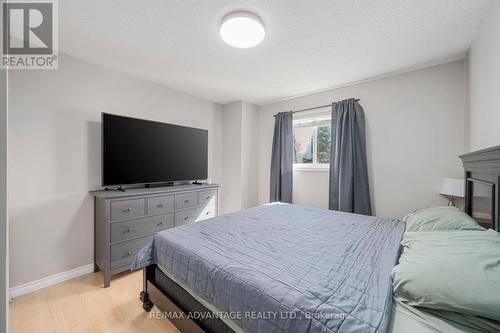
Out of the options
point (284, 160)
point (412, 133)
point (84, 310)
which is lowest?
point (84, 310)

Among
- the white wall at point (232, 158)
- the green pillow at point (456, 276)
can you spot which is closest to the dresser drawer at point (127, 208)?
the white wall at point (232, 158)

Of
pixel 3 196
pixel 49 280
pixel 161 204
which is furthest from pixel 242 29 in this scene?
pixel 49 280

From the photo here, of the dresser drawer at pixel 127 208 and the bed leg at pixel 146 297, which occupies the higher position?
the dresser drawer at pixel 127 208

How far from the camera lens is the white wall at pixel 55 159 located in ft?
6.48

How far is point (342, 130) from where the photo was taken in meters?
3.00

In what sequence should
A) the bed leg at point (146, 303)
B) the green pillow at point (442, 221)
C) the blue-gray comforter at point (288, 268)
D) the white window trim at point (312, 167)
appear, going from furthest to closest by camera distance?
1. the white window trim at point (312, 167)
2. the bed leg at point (146, 303)
3. the green pillow at point (442, 221)
4. the blue-gray comforter at point (288, 268)

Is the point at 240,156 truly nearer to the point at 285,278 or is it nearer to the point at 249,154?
the point at 249,154

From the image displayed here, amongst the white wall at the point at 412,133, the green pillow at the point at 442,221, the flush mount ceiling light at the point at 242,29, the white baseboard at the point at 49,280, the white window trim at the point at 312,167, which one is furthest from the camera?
the white window trim at the point at 312,167

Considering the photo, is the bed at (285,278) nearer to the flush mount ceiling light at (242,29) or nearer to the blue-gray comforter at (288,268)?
the blue-gray comforter at (288,268)

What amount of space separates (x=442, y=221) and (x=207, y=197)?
266cm

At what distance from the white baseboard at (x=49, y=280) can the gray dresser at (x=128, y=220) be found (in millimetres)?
123

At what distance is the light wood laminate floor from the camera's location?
156 cm

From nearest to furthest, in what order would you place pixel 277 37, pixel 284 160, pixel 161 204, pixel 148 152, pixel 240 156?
pixel 277 37, pixel 161 204, pixel 148 152, pixel 284 160, pixel 240 156

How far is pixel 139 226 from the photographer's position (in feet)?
7.77
